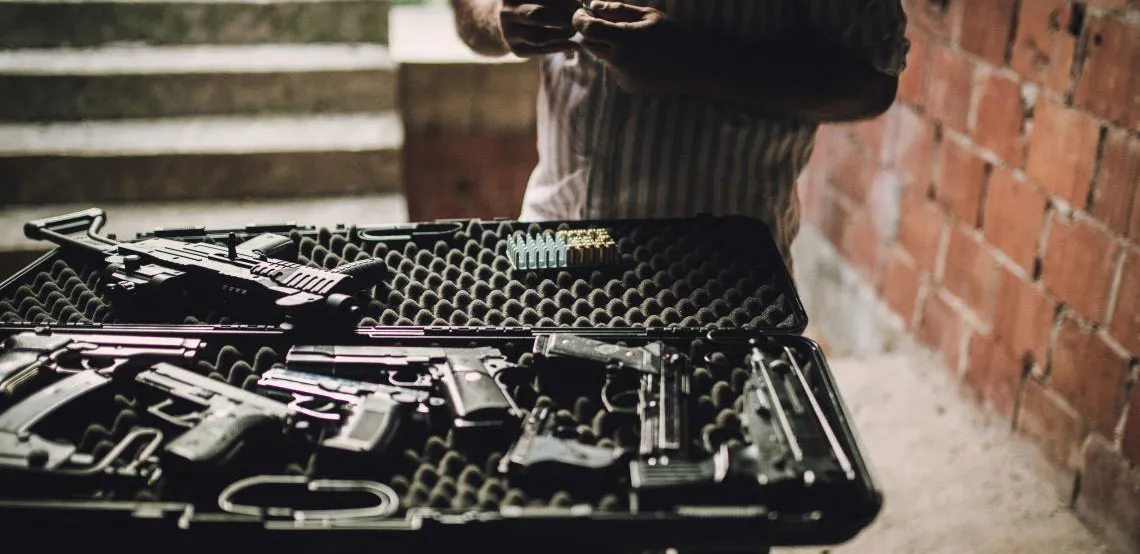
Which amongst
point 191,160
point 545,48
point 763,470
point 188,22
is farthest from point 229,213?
point 763,470

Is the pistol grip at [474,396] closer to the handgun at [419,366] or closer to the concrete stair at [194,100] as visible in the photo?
the handgun at [419,366]

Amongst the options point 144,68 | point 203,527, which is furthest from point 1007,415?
point 144,68

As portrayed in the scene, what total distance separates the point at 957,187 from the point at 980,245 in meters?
0.18

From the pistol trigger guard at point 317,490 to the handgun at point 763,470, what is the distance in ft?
0.84

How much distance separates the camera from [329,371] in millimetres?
1205

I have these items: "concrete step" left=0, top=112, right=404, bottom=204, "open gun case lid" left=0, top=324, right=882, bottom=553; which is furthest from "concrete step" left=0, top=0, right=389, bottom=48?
"open gun case lid" left=0, top=324, right=882, bottom=553

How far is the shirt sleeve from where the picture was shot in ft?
4.91

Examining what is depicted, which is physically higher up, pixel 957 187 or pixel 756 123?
pixel 756 123

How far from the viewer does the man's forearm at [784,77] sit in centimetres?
151

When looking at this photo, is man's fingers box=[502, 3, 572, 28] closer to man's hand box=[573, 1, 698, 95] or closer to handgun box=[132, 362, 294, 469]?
man's hand box=[573, 1, 698, 95]

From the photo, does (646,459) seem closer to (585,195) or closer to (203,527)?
(203,527)

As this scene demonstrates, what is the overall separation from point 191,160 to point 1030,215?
268 centimetres

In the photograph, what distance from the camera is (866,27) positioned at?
4.93ft

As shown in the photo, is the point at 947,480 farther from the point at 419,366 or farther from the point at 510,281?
the point at 419,366
